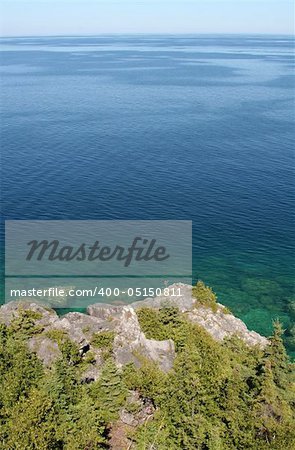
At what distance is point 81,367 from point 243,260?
147 feet

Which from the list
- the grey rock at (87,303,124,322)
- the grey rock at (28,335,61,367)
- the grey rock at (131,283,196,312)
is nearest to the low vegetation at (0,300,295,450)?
the grey rock at (28,335,61,367)

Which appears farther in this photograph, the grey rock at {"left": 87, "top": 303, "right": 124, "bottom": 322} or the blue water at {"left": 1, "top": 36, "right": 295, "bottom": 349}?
the blue water at {"left": 1, "top": 36, "right": 295, "bottom": 349}

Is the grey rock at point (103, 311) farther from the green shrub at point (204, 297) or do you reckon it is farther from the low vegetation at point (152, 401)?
the green shrub at point (204, 297)

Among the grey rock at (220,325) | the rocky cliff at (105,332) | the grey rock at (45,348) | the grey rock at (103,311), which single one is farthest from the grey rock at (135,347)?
the grey rock at (220,325)

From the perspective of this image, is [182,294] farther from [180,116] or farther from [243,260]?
[180,116]

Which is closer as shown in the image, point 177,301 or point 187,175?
point 177,301

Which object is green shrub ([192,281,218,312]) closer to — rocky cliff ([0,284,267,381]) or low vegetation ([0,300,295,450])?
rocky cliff ([0,284,267,381])

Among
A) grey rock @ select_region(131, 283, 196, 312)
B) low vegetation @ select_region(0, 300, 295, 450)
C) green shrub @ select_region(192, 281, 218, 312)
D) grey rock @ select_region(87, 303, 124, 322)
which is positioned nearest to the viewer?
low vegetation @ select_region(0, 300, 295, 450)

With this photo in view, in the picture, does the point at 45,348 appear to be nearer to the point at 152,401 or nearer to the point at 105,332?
the point at 105,332

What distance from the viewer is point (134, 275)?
7012cm

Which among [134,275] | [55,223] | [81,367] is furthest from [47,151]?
[81,367]

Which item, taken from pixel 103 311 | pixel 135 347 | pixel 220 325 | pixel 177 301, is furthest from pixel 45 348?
pixel 220 325

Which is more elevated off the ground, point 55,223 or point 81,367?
point 81,367

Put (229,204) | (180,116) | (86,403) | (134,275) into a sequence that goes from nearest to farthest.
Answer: (86,403)
(134,275)
(229,204)
(180,116)
